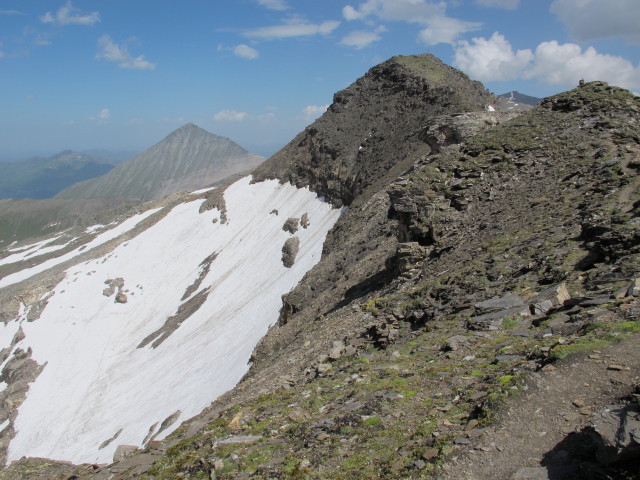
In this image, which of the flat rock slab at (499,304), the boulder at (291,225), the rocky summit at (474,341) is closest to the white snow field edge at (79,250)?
the boulder at (291,225)

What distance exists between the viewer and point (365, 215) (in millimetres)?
44312

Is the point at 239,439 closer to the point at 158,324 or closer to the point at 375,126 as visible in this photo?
the point at 158,324

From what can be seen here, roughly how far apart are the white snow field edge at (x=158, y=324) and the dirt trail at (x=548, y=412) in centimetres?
2968

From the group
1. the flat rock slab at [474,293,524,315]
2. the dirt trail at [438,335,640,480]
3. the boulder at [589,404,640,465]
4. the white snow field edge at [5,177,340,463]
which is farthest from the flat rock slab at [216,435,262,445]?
the white snow field edge at [5,177,340,463]

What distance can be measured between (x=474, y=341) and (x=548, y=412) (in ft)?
14.1

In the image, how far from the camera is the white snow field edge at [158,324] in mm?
42812

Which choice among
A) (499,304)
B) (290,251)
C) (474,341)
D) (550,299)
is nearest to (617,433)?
(474,341)

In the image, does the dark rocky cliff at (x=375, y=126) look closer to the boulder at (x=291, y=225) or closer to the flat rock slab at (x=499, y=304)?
the boulder at (x=291, y=225)

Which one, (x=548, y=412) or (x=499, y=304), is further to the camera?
(x=499, y=304)

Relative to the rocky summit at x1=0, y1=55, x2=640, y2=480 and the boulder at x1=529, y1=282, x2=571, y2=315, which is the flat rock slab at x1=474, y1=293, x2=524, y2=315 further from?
the boulder at x1=529, y1=282, x2=571, y2=315

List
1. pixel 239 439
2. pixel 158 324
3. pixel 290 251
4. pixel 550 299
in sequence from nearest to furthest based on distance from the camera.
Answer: pixel 239 439 < pixel 550 299 < pixel 290 251 < pixel 158 324

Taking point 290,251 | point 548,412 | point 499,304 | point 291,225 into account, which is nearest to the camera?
point 548,412

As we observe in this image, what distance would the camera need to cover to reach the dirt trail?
7117 millimetres

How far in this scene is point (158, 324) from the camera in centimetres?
6444
